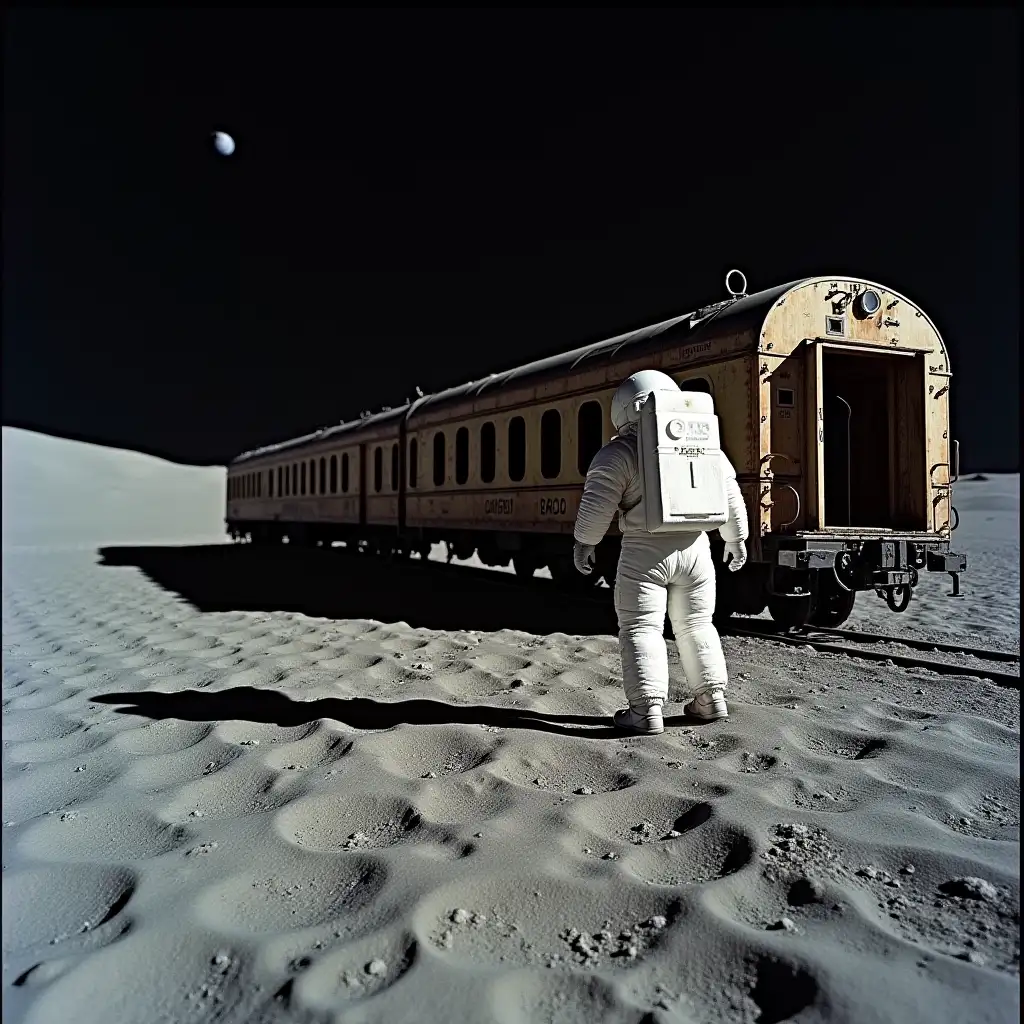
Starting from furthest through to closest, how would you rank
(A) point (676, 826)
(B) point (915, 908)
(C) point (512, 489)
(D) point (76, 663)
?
(C) point (512, 489) → (D) point (76, 663) → (A) point (676, 826) → (B) point (915, 908)

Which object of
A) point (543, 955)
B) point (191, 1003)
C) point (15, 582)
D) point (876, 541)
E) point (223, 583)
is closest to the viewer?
point (191, 1003)

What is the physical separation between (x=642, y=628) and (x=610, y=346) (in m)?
5.64

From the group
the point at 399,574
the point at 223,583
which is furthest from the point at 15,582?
the point at 399,574

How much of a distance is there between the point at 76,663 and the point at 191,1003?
15.4 feet

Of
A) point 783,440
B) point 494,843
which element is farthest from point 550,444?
point 494,843

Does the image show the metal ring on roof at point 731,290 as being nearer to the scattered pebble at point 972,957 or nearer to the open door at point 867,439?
the open door at point 867,439

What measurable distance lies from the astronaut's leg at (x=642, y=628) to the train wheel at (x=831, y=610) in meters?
4.33

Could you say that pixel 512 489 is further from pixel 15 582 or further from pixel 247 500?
pixel 247 500

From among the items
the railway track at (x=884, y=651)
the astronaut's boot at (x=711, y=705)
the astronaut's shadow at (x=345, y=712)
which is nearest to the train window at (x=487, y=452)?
the railway track at (x=884, y=651)

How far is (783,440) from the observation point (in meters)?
7.23

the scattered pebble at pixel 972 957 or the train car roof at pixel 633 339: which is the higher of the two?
the train car roof at pixel 633 339

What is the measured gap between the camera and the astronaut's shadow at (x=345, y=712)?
4250 millimetres

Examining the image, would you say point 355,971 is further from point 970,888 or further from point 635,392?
point 635,392

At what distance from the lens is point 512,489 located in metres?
10.8
